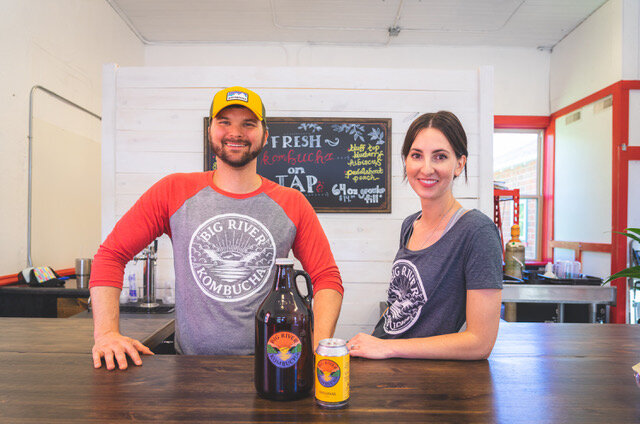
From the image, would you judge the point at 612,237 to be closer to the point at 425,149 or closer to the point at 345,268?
the point at 345,268

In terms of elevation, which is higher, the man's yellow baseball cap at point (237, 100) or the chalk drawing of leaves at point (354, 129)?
the chalk drawing of leaves at point (354, 129)

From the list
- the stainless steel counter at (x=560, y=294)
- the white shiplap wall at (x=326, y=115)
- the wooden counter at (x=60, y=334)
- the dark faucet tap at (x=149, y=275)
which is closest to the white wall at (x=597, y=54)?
the stainless steel counter at (x=560, y=294)

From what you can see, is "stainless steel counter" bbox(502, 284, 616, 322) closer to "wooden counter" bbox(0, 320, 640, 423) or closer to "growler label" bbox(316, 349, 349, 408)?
"wooden counter" bbox(0, 320, 640, 423)

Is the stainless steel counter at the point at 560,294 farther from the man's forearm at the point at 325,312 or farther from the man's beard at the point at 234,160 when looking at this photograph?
the man's beard at the point at 234,160

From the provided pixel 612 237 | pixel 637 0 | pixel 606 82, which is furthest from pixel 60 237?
pixel 637 0

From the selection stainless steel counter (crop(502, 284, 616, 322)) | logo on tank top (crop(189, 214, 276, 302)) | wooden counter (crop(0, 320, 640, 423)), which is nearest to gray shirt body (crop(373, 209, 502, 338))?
wooden counter (crop(0, 320, 640, 423))

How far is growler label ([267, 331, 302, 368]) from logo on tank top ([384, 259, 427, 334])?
21.1 inches

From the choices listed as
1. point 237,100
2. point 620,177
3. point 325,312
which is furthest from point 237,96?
point 620,177

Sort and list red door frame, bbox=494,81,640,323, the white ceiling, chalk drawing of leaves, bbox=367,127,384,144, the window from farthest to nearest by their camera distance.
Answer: the window
the white ceiling
red door frame, bbox=494,81,640,323
chalk drawing of leaves, bbox=367,127,384,144

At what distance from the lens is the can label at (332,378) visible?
2.31 ft

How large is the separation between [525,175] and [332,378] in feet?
16.3

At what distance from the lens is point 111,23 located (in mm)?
3932

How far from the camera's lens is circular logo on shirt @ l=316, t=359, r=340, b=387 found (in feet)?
2.31

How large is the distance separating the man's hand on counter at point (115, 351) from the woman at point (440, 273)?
0.55 m
